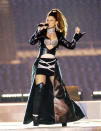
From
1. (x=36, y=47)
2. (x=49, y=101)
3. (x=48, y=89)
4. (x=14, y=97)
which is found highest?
(x=36, y=47)

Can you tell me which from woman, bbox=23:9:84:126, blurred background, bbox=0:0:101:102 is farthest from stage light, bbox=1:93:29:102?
woman, bbox=23:9:84:126

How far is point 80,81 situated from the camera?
6.82 metres

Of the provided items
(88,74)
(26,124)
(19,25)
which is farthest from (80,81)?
(26,124)

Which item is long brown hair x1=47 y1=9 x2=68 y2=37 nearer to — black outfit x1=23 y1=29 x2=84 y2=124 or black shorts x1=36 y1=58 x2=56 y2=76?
black outfit x1=23 y1=29 x2=84 y2=124

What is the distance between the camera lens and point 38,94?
3.49 m

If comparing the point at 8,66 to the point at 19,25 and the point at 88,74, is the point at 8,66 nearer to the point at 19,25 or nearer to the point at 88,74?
the point at 19,25

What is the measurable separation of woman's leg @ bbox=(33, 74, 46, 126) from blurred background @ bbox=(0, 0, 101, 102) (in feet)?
10.7

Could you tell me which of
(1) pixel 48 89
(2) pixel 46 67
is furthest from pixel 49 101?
(2) pixel 46 67

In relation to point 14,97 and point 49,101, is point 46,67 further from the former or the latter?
point 14,97

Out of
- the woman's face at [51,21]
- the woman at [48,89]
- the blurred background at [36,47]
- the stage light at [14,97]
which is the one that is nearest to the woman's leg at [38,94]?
the woman at [48,89]

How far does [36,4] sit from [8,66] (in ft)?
4.22

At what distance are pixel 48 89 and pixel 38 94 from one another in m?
0.12

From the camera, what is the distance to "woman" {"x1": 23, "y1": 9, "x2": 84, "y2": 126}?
137 inches

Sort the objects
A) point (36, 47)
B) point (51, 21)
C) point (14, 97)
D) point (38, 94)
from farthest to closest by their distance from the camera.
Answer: point (36, 47), point (14, 97), point (51, 21), point (38, 94)
